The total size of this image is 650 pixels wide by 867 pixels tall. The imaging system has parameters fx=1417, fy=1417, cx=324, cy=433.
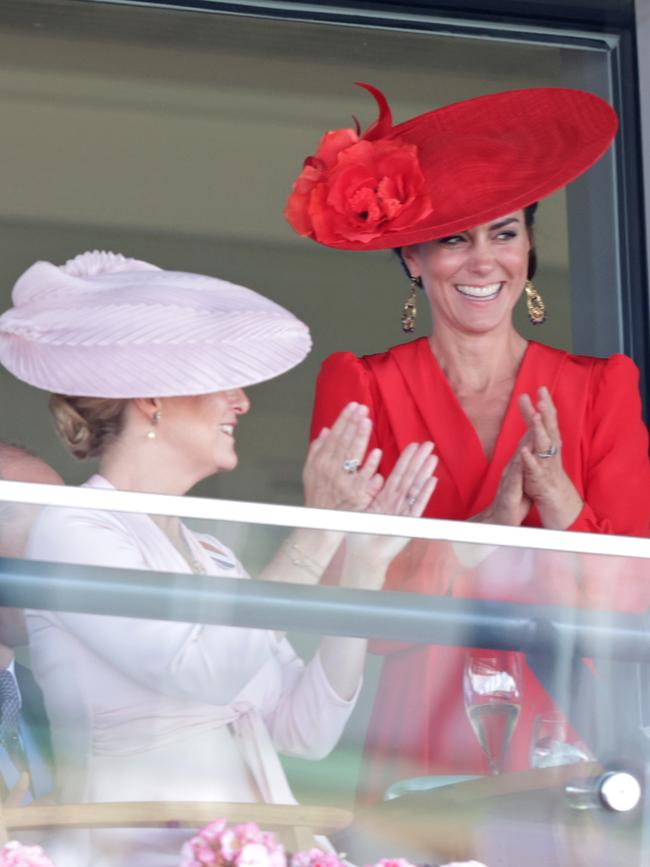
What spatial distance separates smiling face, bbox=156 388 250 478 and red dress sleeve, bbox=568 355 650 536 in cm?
45

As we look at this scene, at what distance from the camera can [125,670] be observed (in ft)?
2.83

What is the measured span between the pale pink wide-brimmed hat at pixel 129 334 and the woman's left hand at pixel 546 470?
14.1 inches

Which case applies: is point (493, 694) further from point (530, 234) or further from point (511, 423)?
point (530, 234)

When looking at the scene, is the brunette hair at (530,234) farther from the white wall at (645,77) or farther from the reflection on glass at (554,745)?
the reflection on glass at (554,745)

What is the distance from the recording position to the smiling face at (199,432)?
153cm

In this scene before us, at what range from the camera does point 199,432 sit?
1562 millimetres

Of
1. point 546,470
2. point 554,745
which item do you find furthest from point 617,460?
point 554,745

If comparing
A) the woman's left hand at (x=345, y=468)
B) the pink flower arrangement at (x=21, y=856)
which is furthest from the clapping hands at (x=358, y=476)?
the pink flower arrangement at (x=21, y=856)

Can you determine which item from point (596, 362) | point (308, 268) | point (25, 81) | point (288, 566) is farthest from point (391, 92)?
point (288, 566)

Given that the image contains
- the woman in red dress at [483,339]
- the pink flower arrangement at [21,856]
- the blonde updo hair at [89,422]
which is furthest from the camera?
→ the woman in red dress at [483,339]

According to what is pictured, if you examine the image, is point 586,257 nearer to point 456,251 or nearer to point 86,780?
point 456,251

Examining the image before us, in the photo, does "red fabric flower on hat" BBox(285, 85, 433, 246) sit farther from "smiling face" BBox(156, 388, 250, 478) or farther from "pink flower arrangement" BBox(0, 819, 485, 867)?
"pink flower arrangement" BBox(0, 819, 485, 867)

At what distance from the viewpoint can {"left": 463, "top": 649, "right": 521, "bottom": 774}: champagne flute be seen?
89cm

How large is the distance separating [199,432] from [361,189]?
611mm
